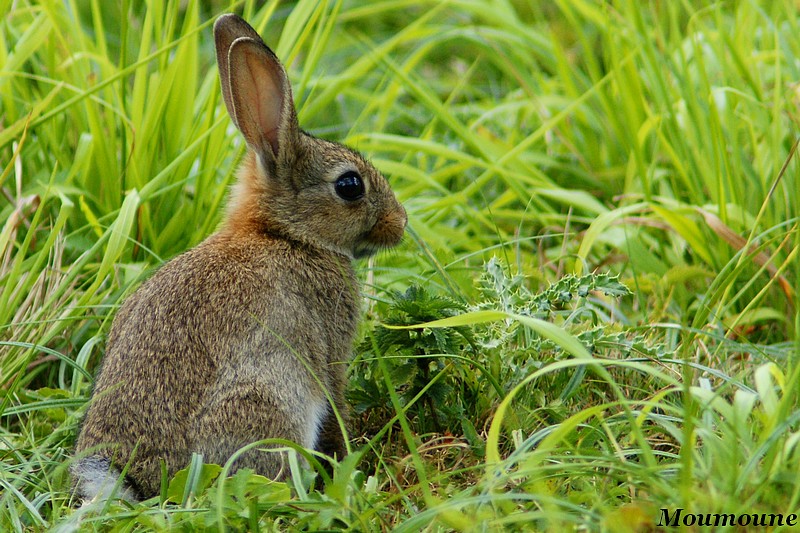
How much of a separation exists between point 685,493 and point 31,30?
3.97 meters

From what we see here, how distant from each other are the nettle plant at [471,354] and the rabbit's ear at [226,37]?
1.07 m

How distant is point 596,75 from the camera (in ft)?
19.7

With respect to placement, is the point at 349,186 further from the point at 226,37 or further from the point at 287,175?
the point at 226,37

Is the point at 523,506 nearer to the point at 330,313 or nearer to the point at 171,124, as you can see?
the point at 330,313

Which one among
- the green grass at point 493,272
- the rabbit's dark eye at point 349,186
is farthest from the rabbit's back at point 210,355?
the rabbit's dark eye at point 349,186

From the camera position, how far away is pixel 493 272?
4.04 metres

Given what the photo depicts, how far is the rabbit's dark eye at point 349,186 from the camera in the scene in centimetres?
436

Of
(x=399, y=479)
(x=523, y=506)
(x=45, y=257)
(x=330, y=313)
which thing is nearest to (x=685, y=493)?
(x=523, y=506)

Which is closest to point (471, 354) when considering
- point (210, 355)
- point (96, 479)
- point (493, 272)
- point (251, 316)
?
point (493, 272)

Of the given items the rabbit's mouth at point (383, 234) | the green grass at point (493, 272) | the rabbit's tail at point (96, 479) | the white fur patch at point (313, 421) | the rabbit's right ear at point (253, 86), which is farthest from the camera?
the rabbit's mouth at point (383, 234)

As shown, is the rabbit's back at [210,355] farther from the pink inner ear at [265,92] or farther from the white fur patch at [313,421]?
the pink inner ear at [265,92]

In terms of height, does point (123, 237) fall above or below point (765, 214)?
above

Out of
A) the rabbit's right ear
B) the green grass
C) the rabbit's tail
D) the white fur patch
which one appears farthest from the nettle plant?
the rabbit's tail

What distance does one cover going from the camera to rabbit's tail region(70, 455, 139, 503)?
345 centimetres
